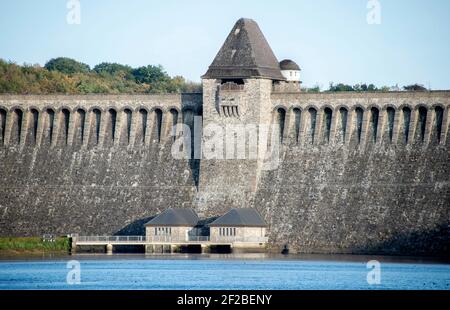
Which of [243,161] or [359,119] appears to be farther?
[243,161]

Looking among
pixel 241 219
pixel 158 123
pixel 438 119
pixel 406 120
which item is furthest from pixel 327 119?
pixel 158 123

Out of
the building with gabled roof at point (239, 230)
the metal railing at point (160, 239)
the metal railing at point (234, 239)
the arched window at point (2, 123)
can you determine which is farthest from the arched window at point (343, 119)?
the arched window at point (2, 123)

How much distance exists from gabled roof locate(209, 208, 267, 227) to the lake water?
3221 millimetres

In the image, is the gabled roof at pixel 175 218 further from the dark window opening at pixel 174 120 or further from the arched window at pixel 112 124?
the arched window at pixel 112 124

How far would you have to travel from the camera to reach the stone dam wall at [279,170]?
94.6 meters

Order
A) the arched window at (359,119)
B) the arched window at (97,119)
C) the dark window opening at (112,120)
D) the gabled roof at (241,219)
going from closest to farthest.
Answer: the gabled roof at (241,219), the arched window at (359,119), the dark window opening at (112,120), the arched window at (97,119)

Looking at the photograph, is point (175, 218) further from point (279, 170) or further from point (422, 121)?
point (422, 121)

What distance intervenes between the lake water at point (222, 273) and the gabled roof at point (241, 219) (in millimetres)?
3221

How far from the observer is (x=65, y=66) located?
166 metres

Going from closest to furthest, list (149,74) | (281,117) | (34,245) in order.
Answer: (34,245)
(281,117)
(149,74)

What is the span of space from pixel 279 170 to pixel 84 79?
49376mm
